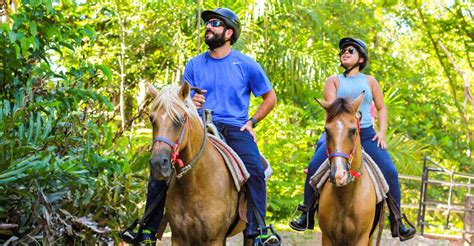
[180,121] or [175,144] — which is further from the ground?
[180,121]

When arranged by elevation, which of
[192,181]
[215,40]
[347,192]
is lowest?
[347,192]

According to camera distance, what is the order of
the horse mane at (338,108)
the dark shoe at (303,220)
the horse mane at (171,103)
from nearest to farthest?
1. the horse mane at (171,103)
2. the horse mane at (338,108)
3. the dark shoe at (303,220)

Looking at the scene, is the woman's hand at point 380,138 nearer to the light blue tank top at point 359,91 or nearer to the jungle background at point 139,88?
the light blue tank top at point 359,91

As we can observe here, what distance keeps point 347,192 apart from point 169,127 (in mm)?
2365

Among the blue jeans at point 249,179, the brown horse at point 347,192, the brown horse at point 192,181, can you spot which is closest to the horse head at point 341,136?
the brown horse at point 347,192

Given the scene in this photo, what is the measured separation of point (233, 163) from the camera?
24.5ft

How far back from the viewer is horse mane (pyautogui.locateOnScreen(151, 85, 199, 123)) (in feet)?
21.4

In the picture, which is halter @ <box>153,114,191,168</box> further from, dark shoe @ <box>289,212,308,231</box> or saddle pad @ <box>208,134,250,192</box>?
dark shoe @ <box>289,212,308,231</box>

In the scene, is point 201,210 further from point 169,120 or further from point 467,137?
point 467,137

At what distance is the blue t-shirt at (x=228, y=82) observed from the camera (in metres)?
7.87

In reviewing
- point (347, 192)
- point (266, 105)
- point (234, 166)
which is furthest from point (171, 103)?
point (347, 192)

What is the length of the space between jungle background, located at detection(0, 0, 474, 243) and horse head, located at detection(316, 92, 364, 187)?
6.68ft

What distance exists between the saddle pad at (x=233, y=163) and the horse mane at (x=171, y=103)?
0.80m

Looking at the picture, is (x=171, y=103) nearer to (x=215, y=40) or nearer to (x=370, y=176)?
(x=215, y=40)
